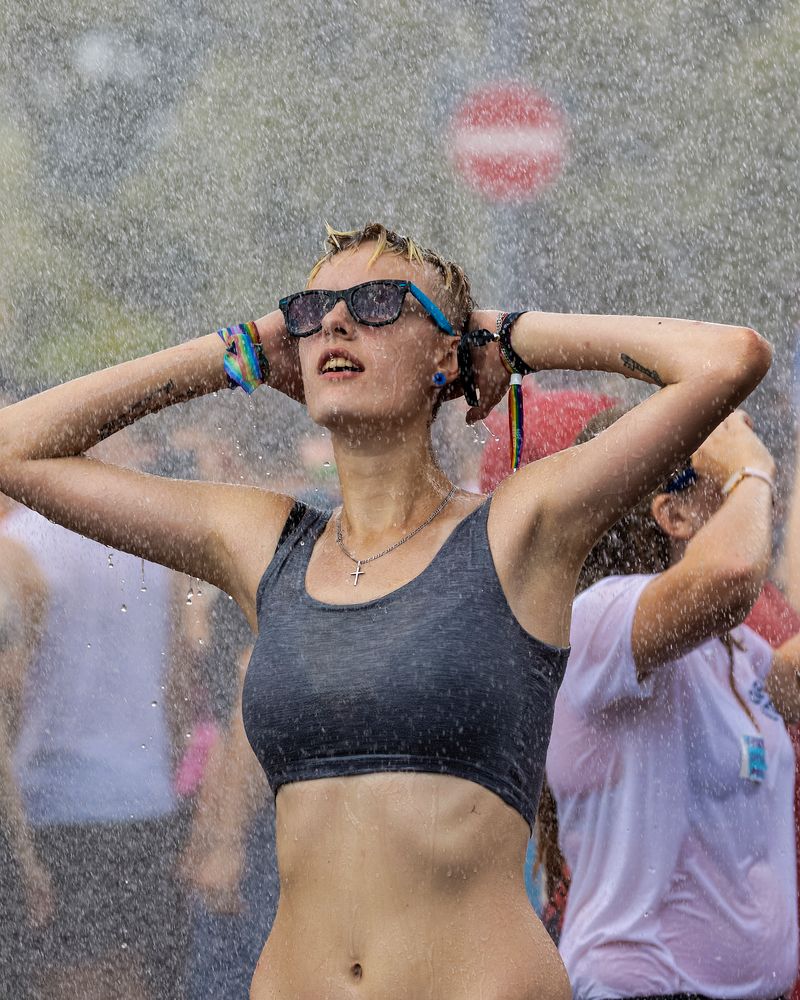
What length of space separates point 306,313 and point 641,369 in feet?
1.68

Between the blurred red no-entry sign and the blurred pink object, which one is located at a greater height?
the blurred red no-entry sign

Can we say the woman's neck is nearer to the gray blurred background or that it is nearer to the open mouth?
the open mouth

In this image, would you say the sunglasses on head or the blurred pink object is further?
the blurred pink object

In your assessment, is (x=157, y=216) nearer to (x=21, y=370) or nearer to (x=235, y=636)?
(x=21, y=370)

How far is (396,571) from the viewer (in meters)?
2.08

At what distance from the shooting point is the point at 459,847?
1866mm

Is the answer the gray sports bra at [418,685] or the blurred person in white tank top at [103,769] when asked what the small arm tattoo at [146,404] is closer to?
the gray sports bra at [418,685]

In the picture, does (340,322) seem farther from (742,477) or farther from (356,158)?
(356,158)

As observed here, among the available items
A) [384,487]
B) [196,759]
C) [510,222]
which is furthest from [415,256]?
[510,222]

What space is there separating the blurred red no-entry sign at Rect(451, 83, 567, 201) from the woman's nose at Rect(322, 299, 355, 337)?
9.98 ft

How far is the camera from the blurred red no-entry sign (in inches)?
200

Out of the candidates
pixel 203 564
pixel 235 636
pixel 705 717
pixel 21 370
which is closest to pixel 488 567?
pixel 203 564

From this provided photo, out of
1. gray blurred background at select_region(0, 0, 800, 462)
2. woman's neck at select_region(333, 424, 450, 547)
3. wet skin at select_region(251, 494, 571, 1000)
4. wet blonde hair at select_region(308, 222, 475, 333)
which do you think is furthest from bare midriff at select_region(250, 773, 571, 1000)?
gray blurred background at select_region(0, 0, 800, 462)

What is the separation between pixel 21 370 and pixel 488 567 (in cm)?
337
